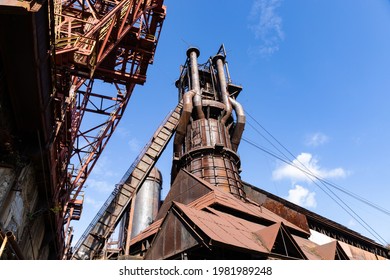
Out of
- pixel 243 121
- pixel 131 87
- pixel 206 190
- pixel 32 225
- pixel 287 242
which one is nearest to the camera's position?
pixel 32 225

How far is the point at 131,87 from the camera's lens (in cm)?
1609

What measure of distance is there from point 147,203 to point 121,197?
5.12 m

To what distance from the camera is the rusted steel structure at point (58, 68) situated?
15.3 ft

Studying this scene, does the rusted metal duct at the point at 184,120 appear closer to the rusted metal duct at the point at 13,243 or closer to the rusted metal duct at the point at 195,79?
the rusted metal duct at the point at 195,79

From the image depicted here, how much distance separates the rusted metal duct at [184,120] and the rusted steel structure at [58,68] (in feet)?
19.6

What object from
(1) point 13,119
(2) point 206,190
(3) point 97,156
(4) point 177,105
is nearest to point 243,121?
(4) point 177,105

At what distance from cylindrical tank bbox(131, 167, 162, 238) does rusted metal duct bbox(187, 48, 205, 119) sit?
26.7ft

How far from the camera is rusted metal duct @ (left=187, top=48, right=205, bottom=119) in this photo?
21.6m

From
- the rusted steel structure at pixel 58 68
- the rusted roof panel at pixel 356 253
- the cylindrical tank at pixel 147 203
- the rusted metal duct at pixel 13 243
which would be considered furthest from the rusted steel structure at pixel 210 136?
the rusted metal duct at pixel 13 243

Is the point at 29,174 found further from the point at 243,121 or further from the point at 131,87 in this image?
the point at 243,121

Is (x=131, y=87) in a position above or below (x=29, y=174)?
above

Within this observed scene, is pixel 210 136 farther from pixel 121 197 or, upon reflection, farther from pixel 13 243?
pixel 13 243

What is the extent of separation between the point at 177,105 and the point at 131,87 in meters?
9.59

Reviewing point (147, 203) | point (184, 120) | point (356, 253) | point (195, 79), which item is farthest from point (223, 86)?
point (356, 253)
